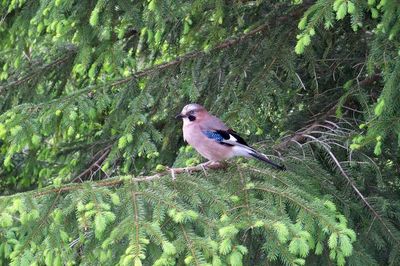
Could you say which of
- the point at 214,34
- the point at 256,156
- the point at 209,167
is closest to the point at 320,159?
the point at 256,156

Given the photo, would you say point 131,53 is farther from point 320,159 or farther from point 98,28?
point 320,159

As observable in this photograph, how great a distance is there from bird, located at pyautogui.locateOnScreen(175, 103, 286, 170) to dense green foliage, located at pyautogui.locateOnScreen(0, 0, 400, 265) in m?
0.13

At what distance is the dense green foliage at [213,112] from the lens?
11.5 ft

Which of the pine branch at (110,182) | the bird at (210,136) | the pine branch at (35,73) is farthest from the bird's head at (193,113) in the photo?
the pine branch at (35,73)

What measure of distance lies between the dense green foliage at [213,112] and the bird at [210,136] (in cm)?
13

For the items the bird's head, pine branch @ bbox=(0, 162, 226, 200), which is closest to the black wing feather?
the bird's head

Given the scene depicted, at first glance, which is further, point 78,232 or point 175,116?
point 175,116

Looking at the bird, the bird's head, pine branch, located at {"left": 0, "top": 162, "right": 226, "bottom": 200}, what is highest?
pine branch, located at {"left": 0, "top": 162, "right": 226, "bottom": 200}

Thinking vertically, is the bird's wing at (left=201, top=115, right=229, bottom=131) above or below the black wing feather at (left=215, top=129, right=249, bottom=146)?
above

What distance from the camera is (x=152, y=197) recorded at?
3658mm

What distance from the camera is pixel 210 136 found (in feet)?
17.8

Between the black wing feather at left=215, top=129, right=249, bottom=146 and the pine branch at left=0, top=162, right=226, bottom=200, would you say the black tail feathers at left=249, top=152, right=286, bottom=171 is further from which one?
the pine branch at left=0, top=162, right=226, bottom=200

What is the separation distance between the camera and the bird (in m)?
5.33

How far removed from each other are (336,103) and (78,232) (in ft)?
9.57
